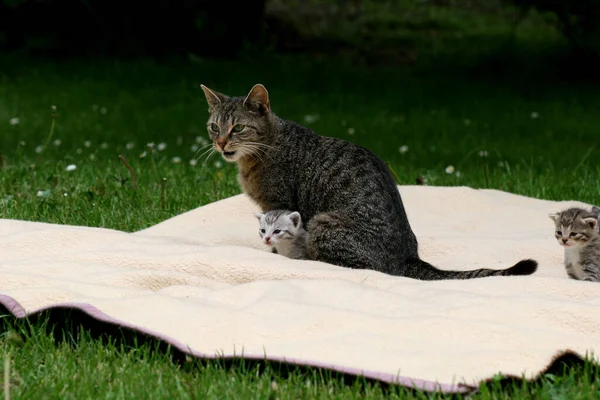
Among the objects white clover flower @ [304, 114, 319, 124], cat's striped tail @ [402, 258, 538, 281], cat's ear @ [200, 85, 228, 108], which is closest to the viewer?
cat's striped tail @ [402, 258, 538, 281]

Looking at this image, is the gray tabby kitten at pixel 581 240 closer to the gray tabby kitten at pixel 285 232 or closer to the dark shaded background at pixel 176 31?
the gray tabby kitten at pixel 285 232

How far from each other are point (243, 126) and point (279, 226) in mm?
751

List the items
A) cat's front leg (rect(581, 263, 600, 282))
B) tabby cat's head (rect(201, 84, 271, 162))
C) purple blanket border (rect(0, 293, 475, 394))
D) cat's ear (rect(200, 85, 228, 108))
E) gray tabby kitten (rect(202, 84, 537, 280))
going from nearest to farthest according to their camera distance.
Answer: purple blanket border (rect(0, 293, 475, 394)) → cat's front leg (rect(581, 263, 600, 282)) → gray tabby kitten (rect(202, 84, 537, 280)) → tabby cat's head (rect(201, 84, 271, 162)) → cat's ear (rect(200, 85, 228, 108))

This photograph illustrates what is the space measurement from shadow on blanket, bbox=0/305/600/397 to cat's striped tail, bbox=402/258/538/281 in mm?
1322

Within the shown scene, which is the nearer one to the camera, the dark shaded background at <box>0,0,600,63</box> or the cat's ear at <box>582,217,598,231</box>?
the cat's ear at <box>582,217,598,231</box>

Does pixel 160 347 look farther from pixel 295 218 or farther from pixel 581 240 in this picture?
pixel 581 240

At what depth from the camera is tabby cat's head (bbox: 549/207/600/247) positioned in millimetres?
5559

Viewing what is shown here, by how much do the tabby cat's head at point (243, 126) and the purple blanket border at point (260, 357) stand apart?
2.06m

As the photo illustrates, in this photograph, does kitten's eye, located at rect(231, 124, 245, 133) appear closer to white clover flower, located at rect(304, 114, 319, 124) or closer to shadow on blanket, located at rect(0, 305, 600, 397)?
shadow on blanket, located at rect(0, 305, 600, 397)

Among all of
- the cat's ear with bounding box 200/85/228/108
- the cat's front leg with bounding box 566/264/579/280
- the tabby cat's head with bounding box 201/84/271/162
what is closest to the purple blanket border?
the tabby cat's head with bounding box 201/84/271/162

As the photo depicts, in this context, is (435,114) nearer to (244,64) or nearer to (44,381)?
(244,64)

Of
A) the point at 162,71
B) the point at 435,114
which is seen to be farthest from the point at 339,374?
the point at 162,71

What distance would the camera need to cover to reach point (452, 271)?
5461 millimetres

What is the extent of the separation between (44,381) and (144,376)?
372 mm
